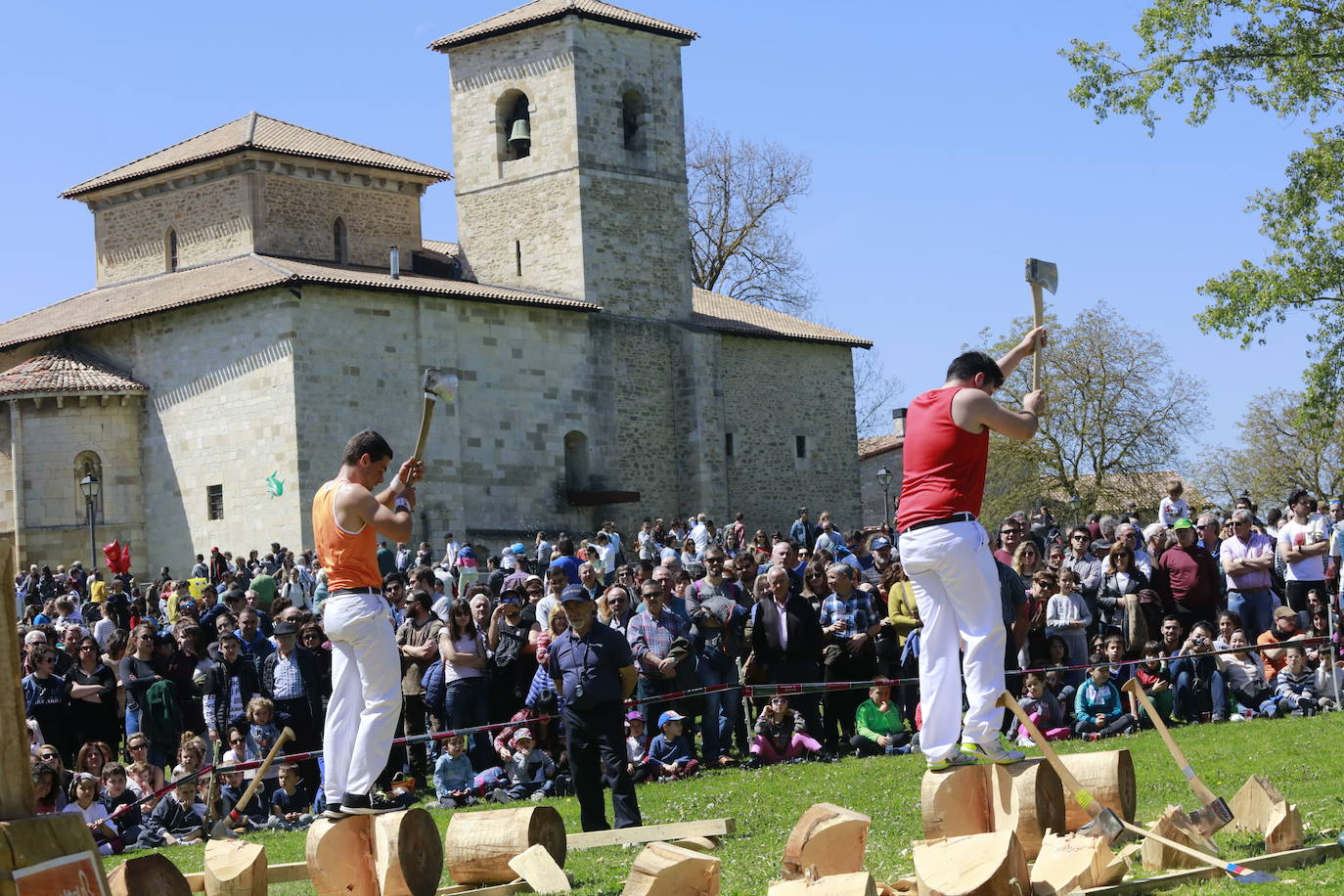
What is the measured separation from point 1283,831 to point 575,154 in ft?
121

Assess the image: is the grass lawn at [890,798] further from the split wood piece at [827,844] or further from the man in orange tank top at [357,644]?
the man in orange tank top at [357,644]

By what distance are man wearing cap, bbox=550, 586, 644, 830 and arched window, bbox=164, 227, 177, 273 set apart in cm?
3547

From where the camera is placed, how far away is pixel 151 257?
44500 millimetres

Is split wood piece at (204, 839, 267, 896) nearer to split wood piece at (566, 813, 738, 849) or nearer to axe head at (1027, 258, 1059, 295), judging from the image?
split wood piece at (566, 813, 738, 849)

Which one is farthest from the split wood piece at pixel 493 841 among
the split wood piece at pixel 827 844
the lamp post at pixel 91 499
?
the lamp post at pixel 91 499

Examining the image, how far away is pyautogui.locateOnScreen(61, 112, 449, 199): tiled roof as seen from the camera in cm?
4256

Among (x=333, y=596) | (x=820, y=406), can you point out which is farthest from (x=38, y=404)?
(x=333, y=596)

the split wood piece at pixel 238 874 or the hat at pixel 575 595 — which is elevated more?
the hat at pixel 575 595

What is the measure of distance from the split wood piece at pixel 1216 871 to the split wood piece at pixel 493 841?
3.06 meters

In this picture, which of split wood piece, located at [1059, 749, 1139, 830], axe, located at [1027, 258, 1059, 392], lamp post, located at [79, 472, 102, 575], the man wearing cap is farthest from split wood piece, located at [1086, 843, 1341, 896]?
lamp post, located at [79, 472, 102, 575]

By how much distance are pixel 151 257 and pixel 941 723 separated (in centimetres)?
3962

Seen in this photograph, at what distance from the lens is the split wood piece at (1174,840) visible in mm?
7680

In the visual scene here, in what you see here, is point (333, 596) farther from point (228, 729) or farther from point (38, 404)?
point (38, 404)

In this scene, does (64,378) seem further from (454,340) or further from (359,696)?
(359,696)
